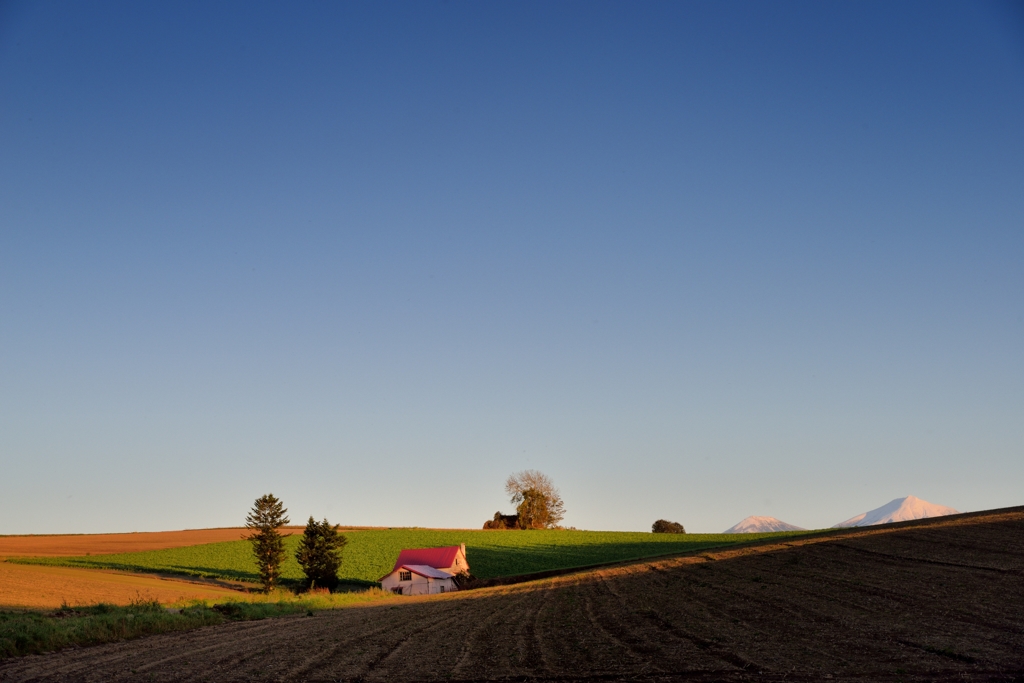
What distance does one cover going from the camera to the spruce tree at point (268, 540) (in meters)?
60.0

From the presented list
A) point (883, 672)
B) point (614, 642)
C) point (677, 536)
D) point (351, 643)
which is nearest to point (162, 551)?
point (677, 536)

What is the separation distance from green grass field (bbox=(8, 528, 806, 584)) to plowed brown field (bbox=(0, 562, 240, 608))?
9630 mm

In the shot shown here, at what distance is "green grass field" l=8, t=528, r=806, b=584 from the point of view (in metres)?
71.2

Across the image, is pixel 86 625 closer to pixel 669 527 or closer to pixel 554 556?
pixel 554 556

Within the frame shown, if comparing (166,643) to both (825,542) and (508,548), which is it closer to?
(825,542)

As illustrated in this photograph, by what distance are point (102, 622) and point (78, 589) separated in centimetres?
2530

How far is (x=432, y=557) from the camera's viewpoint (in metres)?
70.2

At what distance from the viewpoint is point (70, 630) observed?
19.9 m

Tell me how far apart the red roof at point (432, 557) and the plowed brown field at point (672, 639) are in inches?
1548

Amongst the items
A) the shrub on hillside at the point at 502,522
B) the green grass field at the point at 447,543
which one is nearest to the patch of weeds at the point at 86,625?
the green grass field at the point at 447,543

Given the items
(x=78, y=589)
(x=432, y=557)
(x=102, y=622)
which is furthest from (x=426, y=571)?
(x=102, y=622)

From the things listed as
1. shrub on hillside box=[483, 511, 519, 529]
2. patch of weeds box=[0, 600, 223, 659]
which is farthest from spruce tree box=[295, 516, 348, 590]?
shrub on hillside box=[483, 511, 519, 529]

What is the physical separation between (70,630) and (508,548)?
226 ft

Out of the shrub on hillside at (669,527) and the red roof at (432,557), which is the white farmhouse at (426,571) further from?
the shrub on hillside at (669,527)
